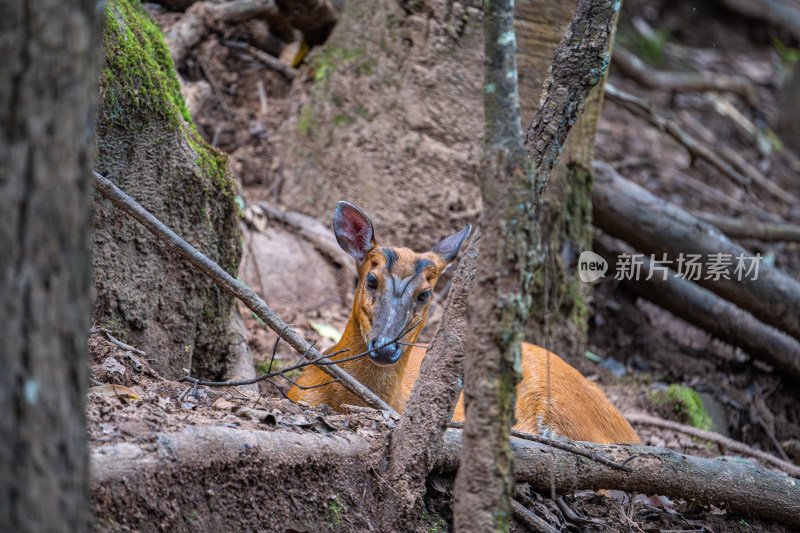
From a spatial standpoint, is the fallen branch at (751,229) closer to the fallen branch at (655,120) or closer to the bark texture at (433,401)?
the fallen branch at (655,120)

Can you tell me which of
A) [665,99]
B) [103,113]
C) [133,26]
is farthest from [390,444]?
[665,99]

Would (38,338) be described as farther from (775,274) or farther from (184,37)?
(775,274)

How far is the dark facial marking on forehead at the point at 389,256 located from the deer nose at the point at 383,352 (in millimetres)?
614

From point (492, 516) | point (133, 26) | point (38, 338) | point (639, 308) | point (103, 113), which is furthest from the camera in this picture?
point (639, 308)

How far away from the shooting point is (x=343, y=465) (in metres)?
2.79

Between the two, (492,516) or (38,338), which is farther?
(492,516)

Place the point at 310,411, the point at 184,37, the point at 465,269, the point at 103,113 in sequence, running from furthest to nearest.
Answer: the point at 184,37, the point at 103,113, the point at 310,411, the point at 465,269

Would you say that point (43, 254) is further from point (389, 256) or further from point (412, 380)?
point (412, 380)

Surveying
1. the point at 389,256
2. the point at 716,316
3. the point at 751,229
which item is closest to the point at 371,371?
the point at 389,256

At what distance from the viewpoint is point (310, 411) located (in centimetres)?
314

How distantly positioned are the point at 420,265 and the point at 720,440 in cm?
264

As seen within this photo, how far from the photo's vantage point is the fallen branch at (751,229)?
311 inches

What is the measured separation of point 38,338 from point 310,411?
184 centimetres

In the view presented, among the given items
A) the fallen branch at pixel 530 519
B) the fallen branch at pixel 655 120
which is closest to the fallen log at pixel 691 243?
the fallen branch at pixel 655 120
